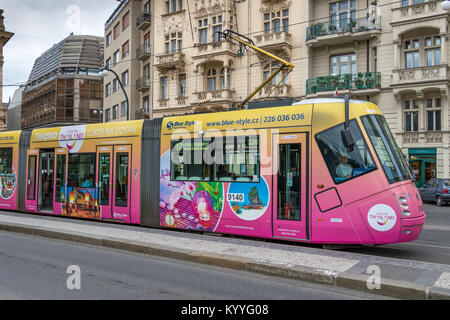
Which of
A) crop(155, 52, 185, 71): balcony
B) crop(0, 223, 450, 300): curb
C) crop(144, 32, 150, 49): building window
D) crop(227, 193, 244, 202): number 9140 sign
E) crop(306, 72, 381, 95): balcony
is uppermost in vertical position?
crop(144, 32, 150, 49): building window

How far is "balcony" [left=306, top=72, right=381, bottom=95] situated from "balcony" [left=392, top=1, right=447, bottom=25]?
351 centimetres

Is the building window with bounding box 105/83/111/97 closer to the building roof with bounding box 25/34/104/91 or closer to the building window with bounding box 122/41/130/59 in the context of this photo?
the building window with bounding box 122/41/130/59

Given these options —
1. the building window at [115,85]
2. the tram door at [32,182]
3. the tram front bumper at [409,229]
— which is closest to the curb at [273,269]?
the tram front bumper at [409,229]

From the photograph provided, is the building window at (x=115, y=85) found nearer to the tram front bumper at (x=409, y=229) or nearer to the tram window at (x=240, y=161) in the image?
the tram window at (x=240, y=161)

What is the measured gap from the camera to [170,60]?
3409 cm

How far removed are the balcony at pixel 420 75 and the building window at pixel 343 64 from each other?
119 inches

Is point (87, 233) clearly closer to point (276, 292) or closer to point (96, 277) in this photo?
point (96, 277)

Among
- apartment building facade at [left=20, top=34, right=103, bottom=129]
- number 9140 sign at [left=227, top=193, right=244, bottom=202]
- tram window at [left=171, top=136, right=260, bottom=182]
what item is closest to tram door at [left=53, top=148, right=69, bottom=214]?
tram window at [left=171, top=136, right=260, bottom=182]

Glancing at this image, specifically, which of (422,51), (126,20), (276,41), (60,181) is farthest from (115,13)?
(60,181)

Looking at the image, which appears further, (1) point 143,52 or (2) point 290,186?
(1) point 143,52

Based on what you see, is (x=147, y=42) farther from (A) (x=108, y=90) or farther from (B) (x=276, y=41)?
(B) (x=276, y=41)

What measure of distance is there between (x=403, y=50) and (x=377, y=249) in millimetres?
21015

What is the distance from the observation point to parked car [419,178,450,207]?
22.1 metres

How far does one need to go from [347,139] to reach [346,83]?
20521mm
